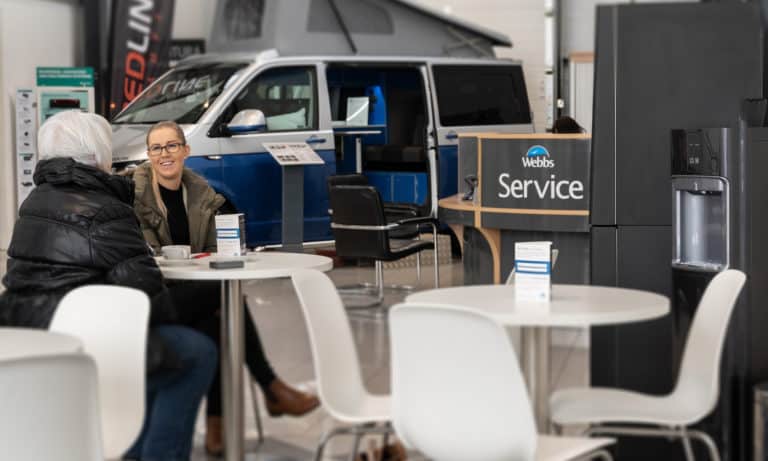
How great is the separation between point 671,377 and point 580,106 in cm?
1024

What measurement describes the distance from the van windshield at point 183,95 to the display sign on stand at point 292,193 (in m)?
0.54

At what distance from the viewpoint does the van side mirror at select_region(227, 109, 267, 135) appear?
8.30 meters

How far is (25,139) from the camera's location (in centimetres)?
1080

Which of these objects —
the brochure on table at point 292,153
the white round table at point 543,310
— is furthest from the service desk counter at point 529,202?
the white round table at point 543,310

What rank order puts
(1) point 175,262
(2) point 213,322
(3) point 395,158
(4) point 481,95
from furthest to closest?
(4) point 481,95
(3) point 395,158
(1) point 175,262
(2) point 213,322

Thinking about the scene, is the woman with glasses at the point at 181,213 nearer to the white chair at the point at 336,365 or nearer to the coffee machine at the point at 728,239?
the white chair at the point at 336,365

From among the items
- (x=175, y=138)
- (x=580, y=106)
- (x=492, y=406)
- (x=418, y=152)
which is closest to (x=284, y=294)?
(x=175, y=138)

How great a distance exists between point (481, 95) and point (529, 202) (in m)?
3.73

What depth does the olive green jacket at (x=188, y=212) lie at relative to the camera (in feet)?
15.0

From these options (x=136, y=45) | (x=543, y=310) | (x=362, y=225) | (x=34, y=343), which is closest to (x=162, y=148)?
(x=34, y=343)

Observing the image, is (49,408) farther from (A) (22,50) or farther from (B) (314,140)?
(A) (22,50)

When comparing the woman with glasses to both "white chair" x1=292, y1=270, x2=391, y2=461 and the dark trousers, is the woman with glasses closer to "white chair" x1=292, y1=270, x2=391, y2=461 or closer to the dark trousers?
the dark trousers

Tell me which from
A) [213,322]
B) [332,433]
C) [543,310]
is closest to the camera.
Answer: [543,310]

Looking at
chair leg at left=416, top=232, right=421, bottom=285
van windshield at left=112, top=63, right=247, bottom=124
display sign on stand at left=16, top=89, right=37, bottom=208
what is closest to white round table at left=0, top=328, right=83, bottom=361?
chair leg at left=416, top=232, right=421, bottom=285
